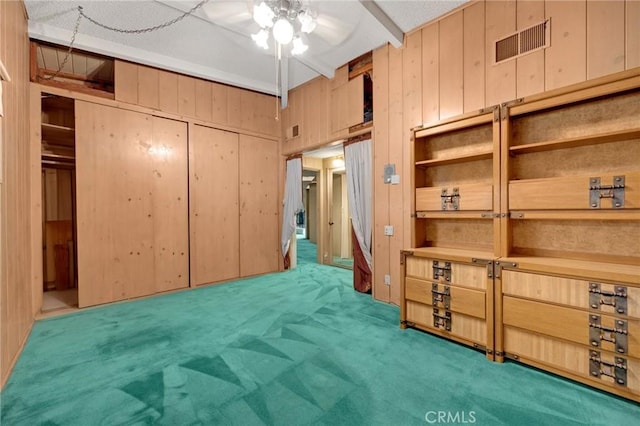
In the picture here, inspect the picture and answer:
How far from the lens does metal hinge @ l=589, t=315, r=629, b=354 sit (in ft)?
5.73

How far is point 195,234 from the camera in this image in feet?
14.6

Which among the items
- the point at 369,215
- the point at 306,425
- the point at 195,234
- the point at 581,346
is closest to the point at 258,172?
the point at 195,234

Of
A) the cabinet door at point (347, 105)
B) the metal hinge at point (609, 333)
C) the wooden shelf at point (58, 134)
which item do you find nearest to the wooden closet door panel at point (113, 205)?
the wooden shelf at point (58, 134)

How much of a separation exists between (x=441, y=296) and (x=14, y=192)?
3769mm

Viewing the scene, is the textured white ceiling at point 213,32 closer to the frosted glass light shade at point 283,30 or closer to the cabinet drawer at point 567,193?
the frosted glass light shade at point 283,30

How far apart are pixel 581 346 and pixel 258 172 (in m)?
4.63

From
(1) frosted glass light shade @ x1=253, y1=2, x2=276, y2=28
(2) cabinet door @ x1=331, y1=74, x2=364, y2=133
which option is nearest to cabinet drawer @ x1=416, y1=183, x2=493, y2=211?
(2) cabinet door @ x1=331, y1=74, x2=364, y2=133

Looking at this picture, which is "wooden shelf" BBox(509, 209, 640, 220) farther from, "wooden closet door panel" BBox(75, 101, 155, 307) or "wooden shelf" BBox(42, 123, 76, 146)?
"wooden shelf" BBox(42, 123, 76, 146)

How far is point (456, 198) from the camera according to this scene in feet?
8.76

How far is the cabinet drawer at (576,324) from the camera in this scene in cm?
174

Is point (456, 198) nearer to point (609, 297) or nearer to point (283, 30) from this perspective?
point (609, 297)

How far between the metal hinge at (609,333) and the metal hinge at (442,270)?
3.08 ft

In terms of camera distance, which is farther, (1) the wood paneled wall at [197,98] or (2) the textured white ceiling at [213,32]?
(1) the wood paneled wall at [197,98]

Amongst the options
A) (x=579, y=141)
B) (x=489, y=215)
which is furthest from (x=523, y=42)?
(x=489, y=215)
